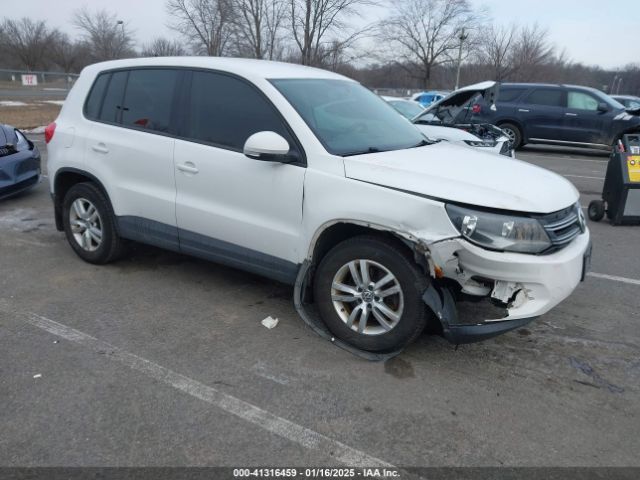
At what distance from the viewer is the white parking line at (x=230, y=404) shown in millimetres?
2498

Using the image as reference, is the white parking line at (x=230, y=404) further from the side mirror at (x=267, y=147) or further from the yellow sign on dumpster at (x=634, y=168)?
the yellow sign on dumpster at (x=634, y=168)

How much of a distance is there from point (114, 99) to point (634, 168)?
233 inches

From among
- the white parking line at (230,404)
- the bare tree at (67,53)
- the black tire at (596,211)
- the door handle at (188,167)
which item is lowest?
the white parking line at (230,404)

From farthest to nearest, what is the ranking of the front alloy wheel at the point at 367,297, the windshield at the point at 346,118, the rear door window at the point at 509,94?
1. the rear door window at the point at 509,94
2. the windshield at the point at 346,118
3. the front alloy wheel at the point at 367,297

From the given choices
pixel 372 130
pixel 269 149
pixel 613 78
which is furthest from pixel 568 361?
pixel 613 78

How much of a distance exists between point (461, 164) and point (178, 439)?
7.77ft

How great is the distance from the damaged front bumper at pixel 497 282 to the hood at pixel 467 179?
0.92ft

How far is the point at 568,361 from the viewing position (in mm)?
3359

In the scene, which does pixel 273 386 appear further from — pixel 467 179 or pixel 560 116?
pixel 560 116

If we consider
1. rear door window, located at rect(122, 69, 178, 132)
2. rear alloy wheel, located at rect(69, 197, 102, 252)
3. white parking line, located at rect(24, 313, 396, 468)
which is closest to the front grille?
white parking line, located at rect(24, 313, 396, 468)

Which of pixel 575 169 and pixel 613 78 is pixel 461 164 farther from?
pixel 613 78

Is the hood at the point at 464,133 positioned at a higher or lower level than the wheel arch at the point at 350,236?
higher

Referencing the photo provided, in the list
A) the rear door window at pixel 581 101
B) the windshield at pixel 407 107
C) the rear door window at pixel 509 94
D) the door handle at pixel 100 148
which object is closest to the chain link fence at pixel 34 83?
the windshield at pixel 407 107

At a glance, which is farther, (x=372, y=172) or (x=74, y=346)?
(x=74, y=346)
